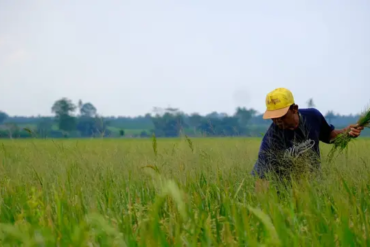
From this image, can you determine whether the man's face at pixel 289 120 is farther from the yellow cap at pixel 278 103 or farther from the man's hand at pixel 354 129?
the man's hand at pixel 354 129

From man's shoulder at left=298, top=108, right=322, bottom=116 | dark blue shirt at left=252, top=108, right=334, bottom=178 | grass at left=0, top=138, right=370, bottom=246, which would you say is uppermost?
man's shoulder at left=298, top=108, right=322, bottom=116

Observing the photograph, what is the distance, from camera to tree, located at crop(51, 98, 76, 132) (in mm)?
80688

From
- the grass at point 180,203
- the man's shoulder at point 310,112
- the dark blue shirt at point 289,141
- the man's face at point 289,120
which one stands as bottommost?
the grass at point 180,203

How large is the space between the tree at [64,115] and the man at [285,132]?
236ft

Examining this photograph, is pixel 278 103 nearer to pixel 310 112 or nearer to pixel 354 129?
pixel 310 112

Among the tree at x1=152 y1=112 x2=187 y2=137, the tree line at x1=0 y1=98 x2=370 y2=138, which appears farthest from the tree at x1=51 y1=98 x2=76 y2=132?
the tree at x1=152 y1=112 x2=187 y2=137

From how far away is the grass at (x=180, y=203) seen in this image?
66.5 inches

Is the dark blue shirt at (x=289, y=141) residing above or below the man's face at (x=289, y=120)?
below

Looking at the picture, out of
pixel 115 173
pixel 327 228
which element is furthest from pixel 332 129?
pixel 327 228

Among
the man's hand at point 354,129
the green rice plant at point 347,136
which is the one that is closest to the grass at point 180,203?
the green rice plant at point 347,136

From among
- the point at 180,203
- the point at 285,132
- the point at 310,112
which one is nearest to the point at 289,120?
the point at 285,132

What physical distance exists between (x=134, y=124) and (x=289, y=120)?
91283mm

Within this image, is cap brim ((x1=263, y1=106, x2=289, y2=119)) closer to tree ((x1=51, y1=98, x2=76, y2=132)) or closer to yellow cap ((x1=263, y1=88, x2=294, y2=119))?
yellow cap ((x1=263, y1=88, x2=294, y2=119))

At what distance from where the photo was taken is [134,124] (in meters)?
94.2
